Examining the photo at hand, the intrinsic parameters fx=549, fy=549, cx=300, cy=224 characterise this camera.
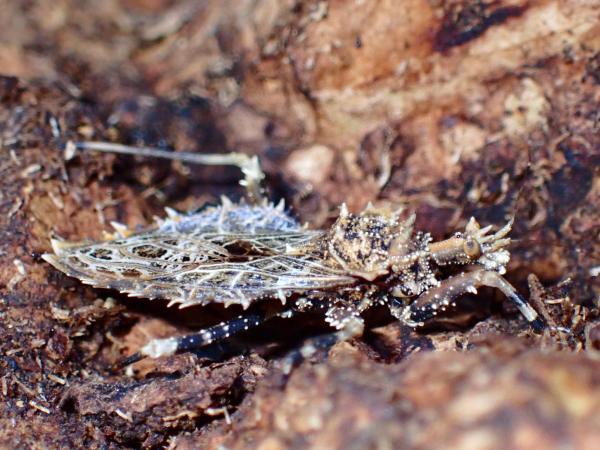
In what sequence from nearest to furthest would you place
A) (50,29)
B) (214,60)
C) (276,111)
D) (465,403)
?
(465,403), (276,111), (214,60), (50,29)

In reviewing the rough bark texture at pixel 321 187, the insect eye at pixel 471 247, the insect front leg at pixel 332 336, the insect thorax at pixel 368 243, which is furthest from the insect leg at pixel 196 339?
the insect eye at pixel 471 247

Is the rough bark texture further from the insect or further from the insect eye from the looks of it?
the insect eye

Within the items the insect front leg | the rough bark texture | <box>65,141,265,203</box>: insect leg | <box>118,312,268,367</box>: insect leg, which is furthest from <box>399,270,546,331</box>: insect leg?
<box>65,141,265,203</box>: insect leg

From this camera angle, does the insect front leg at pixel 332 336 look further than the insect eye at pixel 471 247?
No

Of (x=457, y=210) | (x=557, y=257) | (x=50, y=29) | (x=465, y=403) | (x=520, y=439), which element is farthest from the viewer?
(x=50, y=29)

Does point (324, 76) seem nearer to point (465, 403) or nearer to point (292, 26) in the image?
point (292, 26)

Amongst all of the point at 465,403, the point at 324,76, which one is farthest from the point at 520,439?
the point at 324,76

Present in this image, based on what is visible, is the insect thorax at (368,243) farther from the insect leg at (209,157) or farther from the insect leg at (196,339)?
the insect leg at (209,157)
